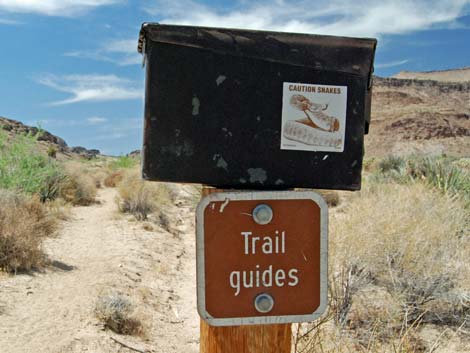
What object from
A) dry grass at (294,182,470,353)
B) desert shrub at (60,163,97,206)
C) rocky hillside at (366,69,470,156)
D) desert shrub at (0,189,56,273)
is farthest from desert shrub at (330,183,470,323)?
rocky hillside at (366,69,470,156)

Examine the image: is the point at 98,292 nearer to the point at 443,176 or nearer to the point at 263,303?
the point at 263,303

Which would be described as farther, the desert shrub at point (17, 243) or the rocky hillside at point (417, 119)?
the rocky hillside at point (417, 119)

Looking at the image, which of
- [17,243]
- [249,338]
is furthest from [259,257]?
[17,243]

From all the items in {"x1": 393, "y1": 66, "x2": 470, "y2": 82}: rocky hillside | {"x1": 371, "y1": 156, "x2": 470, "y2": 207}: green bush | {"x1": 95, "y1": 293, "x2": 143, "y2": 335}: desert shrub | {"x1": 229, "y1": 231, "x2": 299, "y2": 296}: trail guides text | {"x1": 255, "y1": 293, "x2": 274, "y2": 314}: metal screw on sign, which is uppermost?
{"x1": 393, "y1": 66, "x2": 470, "y2": 82}: rocky hillside

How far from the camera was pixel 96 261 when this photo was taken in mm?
8023

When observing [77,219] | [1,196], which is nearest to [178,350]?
[1,196]

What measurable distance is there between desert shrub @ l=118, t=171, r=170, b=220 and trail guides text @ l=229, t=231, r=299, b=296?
1058cm

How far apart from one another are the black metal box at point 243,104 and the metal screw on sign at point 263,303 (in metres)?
0.36

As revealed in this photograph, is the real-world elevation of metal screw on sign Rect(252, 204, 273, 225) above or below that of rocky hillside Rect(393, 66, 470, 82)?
below

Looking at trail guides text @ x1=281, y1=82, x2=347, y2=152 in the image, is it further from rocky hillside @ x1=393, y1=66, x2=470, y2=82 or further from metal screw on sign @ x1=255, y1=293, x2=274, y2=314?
rocky hillside @ x1=393, y1=66, x2=470, y2=82

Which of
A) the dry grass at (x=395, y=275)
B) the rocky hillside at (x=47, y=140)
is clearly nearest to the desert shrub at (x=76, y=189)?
the dry grass at (x=395, y=275)

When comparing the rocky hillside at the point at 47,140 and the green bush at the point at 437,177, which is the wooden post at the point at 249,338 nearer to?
the green bush at the point at 437,177

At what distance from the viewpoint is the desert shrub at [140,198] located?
12.7m

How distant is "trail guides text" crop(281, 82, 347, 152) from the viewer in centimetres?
175
